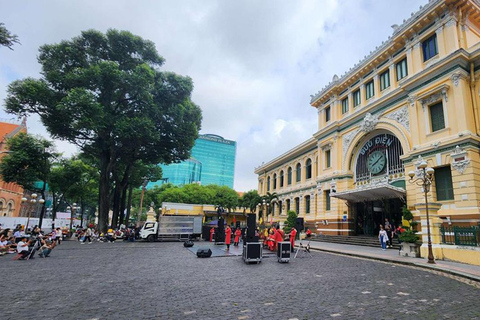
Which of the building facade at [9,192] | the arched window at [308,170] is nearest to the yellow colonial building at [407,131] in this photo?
the arched window at [308,170]

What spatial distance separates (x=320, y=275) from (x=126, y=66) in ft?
86.0

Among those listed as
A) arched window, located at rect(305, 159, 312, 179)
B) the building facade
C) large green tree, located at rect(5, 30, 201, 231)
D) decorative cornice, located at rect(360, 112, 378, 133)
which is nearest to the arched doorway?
decorative cornice, located at rect(360, 112, 378, 133)

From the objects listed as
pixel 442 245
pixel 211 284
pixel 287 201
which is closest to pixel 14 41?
pixel 211 284

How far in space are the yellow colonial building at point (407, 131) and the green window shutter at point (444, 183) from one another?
0.18 feet

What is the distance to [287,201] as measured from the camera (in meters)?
38.0

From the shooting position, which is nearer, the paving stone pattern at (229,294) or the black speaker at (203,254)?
the paving stone pattern at (229,294)

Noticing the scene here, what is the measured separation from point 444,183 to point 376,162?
653 centimetres

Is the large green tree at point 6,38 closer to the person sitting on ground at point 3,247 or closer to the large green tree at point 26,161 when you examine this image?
the person sitting on ground at point 3,247

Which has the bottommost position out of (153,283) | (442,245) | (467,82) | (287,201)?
(153,283)

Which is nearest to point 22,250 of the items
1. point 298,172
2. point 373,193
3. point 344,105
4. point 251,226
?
point 251,226

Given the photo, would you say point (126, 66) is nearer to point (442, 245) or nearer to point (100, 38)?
point (100, 38)

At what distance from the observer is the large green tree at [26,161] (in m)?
27.2

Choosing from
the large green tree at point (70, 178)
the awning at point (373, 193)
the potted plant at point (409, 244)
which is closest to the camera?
the potted plant at point (409, 244)

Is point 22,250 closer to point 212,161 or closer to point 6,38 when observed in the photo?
point 6,38
